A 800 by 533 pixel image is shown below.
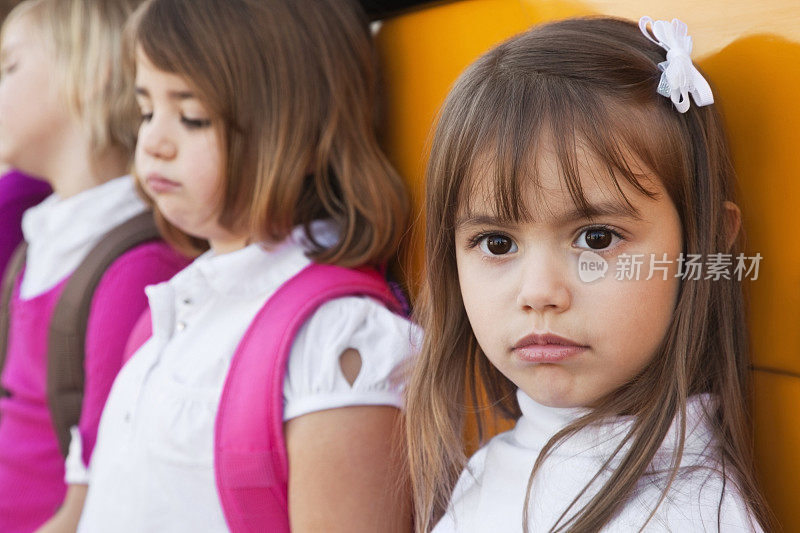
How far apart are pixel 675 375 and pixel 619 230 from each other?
0.54 ft

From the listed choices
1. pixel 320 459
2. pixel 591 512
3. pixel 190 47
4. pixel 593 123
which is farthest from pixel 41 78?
pixel 591 512

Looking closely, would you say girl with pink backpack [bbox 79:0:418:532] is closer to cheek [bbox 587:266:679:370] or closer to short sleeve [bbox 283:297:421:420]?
short sleeve [bbox 283:297:421:420]

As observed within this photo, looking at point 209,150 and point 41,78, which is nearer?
point 209,150

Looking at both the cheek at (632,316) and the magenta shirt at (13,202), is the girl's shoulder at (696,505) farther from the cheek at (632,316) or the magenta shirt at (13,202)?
the magenta shirt at (13,202)

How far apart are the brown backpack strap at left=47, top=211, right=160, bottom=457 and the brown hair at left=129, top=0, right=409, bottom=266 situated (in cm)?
43

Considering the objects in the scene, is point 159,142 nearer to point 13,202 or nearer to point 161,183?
point 161,183

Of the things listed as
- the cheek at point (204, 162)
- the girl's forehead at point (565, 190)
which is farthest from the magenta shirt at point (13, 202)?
the girl's forehead at point (565, 190)

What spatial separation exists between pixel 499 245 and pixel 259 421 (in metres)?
0.50

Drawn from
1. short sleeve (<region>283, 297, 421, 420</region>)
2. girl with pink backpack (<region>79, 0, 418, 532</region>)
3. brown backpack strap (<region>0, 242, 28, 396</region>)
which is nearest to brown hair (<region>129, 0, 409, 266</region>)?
girl with pink backpack (<region>79, 0, 418, 532</region>)

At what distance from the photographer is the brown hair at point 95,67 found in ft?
6.42

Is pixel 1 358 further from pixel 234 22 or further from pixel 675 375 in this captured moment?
pixel 675 375

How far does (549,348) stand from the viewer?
0.98 m

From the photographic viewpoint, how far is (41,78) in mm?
2043

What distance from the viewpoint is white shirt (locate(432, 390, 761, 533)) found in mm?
922
